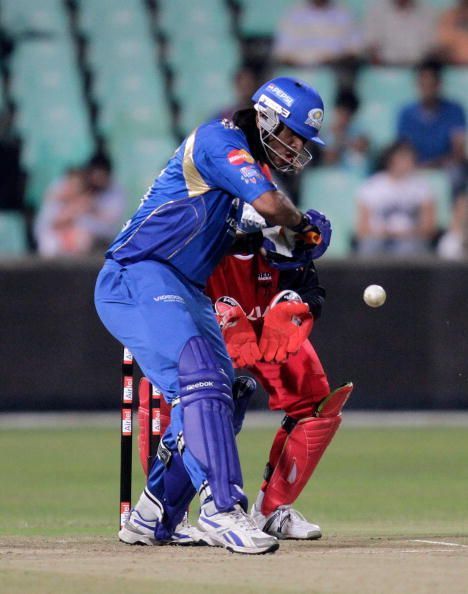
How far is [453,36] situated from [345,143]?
2.18 meters

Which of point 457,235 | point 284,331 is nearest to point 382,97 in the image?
point 457,235

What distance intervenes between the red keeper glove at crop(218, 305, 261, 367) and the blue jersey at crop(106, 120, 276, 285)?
491 millimetres

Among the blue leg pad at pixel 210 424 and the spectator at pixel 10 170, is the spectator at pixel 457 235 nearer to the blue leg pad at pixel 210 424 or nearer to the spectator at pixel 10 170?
the spectator at pixel 10 170

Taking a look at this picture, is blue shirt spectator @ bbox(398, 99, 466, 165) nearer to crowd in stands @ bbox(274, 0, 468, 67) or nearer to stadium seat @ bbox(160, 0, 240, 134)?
crowd in stands @ bbox(274, 0, 468, 67)

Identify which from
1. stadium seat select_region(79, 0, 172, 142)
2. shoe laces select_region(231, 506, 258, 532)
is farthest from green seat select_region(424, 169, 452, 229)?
shoe laces select_region(231, 506, 258, 532)

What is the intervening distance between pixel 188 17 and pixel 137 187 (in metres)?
2.67

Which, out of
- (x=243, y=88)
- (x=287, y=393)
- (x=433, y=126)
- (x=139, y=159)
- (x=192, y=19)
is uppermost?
(x=192, y=19)

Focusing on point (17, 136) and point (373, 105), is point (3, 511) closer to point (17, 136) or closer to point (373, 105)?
point (17, 136)

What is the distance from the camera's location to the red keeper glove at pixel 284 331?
6910mm

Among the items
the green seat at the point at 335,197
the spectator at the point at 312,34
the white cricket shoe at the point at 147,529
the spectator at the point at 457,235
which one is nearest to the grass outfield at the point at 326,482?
the white cricket shoe at the point at 147,529

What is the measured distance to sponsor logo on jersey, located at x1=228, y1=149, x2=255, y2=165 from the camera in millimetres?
6199

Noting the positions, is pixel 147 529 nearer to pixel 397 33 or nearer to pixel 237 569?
pixel 237 569

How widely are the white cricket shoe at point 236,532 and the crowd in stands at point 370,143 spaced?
8974mm

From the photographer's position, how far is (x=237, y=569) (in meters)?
5.66
